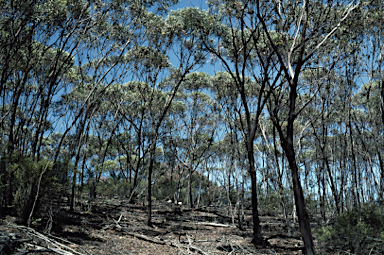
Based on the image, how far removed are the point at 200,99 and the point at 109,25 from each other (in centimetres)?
711

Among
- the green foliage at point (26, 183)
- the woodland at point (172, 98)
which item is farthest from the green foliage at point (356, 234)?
the green foliage at point (26, 183)

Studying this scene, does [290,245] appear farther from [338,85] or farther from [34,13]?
[34,13]

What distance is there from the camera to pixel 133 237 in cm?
727

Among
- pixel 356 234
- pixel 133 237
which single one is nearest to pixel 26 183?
pixel 133 237

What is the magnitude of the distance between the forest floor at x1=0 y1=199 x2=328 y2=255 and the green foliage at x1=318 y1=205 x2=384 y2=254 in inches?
42.7

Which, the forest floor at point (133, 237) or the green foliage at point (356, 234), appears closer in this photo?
the forest floor at point (133, 237)

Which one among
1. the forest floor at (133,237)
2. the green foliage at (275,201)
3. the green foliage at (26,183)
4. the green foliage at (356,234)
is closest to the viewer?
the forest floor at (133,237)

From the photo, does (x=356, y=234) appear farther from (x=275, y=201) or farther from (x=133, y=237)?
(x=133, y=237)

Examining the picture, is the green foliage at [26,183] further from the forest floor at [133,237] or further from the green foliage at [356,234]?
the green foliage at [356,234]

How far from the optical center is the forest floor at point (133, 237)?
461 cm

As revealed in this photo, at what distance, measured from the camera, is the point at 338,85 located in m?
10.7

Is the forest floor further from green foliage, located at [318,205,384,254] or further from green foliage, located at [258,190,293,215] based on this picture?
green foliage, located at [318,205,384,254]

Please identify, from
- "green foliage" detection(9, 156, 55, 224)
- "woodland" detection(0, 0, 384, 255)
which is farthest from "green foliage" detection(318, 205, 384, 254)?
"green foliage" detection(9, 156, 55, 224)

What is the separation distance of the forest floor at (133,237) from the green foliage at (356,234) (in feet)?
3.56
